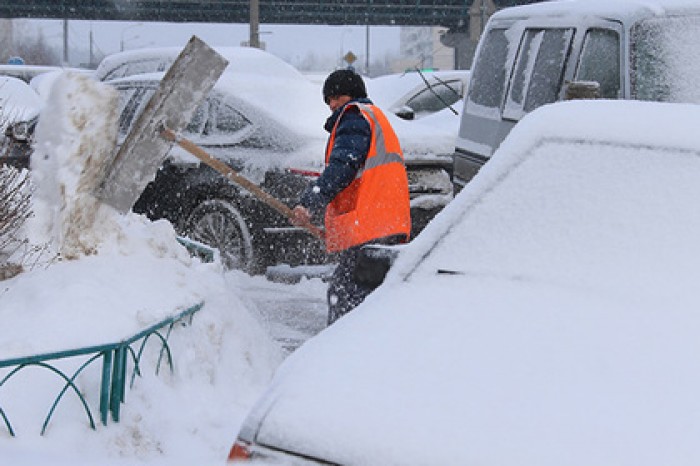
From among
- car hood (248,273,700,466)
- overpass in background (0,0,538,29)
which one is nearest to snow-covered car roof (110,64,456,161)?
car hood (248,273,700,466)

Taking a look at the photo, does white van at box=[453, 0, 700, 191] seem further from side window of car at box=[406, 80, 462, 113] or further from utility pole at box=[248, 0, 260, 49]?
utility pole at box=[248, 0, 260, 49]

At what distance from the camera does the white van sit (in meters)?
6.61

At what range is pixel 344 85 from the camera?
225 inches

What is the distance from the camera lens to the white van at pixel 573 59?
6605 millimetres

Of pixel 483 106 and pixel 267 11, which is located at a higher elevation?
pixel 483 106

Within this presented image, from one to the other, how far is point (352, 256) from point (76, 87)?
63.8 inches

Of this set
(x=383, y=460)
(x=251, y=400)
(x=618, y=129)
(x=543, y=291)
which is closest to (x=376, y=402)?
(x=383, y=460)

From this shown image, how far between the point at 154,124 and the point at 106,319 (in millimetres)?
1265

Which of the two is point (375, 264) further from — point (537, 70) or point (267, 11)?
point (267, 11)

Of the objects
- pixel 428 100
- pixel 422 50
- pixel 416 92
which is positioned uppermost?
pixel 416 92

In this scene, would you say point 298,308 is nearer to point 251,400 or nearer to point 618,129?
point 251,400

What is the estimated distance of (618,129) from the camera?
380 centimetres

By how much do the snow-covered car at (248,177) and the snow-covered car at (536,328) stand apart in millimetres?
4048

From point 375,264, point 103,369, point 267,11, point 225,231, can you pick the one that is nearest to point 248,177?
point 225,231
